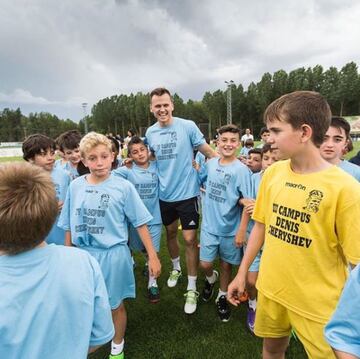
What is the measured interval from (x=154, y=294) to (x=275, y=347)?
207 cm

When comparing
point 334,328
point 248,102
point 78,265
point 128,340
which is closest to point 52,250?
point 78,265

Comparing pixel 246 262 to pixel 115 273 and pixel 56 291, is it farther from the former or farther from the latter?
pixel 56 291

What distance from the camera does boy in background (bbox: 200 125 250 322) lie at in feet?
10.7

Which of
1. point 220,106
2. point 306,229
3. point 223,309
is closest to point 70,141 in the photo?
point 223,309

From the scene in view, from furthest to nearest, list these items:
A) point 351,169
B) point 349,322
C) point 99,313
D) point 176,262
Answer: point 176,262
point 351,169
point 99,313
point 349,322

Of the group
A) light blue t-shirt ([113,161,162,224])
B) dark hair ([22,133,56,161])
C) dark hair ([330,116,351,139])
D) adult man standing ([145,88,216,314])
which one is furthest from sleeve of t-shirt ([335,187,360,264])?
dark hair ([22,133,56,161])

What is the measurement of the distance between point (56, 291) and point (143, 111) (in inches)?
3128

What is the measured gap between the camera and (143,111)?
7762cm

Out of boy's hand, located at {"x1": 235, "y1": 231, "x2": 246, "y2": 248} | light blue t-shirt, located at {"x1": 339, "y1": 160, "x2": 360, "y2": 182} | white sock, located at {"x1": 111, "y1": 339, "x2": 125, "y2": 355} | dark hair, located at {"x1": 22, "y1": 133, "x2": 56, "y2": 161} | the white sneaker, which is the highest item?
dark hair, located at {"x1": 22, "y1": 133, "x2": 56, "y2": 161}

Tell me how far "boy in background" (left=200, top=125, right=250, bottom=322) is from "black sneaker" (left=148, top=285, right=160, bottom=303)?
2.67ft

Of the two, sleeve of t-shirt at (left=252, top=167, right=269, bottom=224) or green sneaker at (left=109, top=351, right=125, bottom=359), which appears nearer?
sleeve of t-shirt at (left=252, top=167, right=269, bottom=224)

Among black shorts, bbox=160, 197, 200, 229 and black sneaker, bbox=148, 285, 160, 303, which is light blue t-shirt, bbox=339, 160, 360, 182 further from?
black sneaker, bbox=148, 285, 160, 303

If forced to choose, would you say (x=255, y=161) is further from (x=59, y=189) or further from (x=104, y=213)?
(x=59, y=189)

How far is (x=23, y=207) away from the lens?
1155 mm
